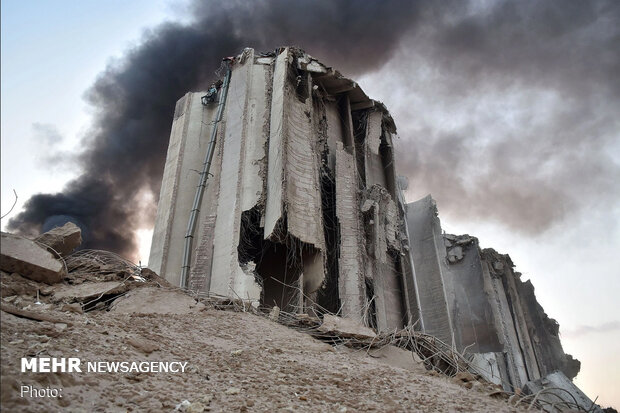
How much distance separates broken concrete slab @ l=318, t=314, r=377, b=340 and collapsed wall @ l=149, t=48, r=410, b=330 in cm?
216

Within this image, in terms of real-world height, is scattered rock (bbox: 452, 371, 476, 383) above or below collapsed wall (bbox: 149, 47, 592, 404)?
below

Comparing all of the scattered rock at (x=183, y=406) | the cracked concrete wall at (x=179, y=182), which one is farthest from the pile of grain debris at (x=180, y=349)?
the cracked concrete wall at (x=179, y=182)

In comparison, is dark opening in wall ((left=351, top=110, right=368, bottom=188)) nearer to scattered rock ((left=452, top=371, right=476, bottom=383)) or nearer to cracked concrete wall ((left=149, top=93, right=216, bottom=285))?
cracked concrete wall ((left=149, top=93, right=216, bottom=285))

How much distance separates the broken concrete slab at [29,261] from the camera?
4969 mm

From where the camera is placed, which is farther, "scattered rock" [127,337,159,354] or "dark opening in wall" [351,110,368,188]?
"dark opening in wall" [351,110,368,188]

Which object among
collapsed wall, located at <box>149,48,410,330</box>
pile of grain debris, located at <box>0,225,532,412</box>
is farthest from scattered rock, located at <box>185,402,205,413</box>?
collapsed wall, located at <box>149,48,410,330</box>

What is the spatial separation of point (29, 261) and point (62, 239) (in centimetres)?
84

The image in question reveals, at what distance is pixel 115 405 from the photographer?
2.94 m

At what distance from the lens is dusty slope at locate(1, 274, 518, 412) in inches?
120

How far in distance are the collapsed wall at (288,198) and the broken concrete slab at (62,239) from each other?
2.88m

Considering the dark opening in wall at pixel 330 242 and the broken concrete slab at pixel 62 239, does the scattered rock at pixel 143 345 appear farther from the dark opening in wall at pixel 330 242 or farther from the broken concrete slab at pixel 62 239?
the dark opening in wall at pixel 330 242

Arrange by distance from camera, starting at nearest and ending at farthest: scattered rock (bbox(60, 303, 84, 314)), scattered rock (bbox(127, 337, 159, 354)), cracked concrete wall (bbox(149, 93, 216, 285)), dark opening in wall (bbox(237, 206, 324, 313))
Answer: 1. scattered rock (bbox(127, 337, 159, 354))
2. scattered rock (bbox(60, 303, 84, 314))
3. dark opening in wall (bbox(237, 206, 324, 313))
4. cracked concrete wall (bbox(149, 93, 216, 285))

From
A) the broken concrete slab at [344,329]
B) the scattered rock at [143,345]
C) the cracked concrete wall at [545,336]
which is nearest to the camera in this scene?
the scattered rock at [143,345]

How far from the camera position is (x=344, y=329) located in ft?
20.2
